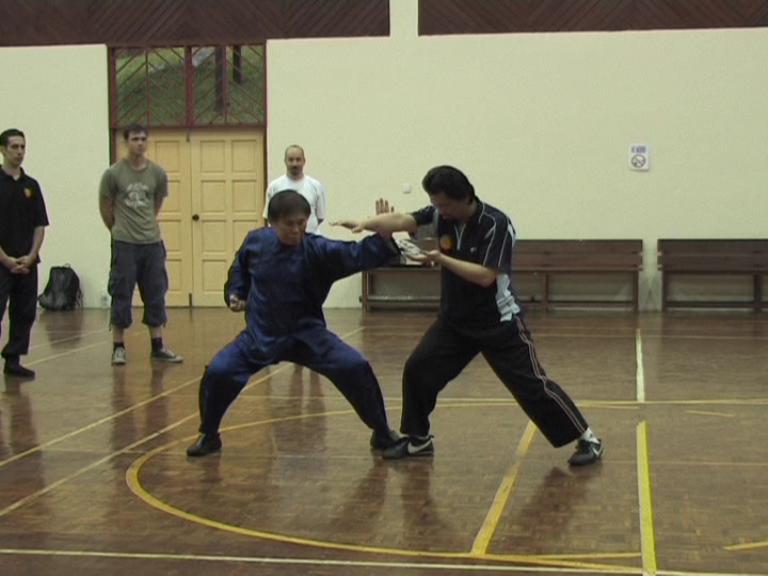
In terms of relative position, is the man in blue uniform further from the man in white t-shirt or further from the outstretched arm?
the man in white t-shirt

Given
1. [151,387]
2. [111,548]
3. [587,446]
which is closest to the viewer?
[111,548]

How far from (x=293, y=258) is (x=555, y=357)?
15.1ft

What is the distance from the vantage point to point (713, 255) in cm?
1478

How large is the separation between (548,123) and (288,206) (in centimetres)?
1038

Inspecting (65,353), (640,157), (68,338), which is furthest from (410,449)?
(640,157)

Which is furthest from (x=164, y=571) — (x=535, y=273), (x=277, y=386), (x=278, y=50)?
(x=278, y=50)

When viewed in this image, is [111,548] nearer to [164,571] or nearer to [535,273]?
[164,571]

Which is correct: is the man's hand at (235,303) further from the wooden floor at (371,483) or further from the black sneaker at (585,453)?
the black sneaker at (585,453)

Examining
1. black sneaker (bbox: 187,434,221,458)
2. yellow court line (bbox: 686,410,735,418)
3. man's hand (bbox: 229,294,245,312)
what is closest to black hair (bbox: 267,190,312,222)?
man's hand (bbox: 229,294,245,312)

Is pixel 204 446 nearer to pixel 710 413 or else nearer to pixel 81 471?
pixel 81 471

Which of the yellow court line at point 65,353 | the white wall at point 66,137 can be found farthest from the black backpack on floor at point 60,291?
the yellow court line at point 65,353

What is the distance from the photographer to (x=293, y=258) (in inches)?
223

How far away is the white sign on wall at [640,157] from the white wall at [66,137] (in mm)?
7672

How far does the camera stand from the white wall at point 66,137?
53.5ft
